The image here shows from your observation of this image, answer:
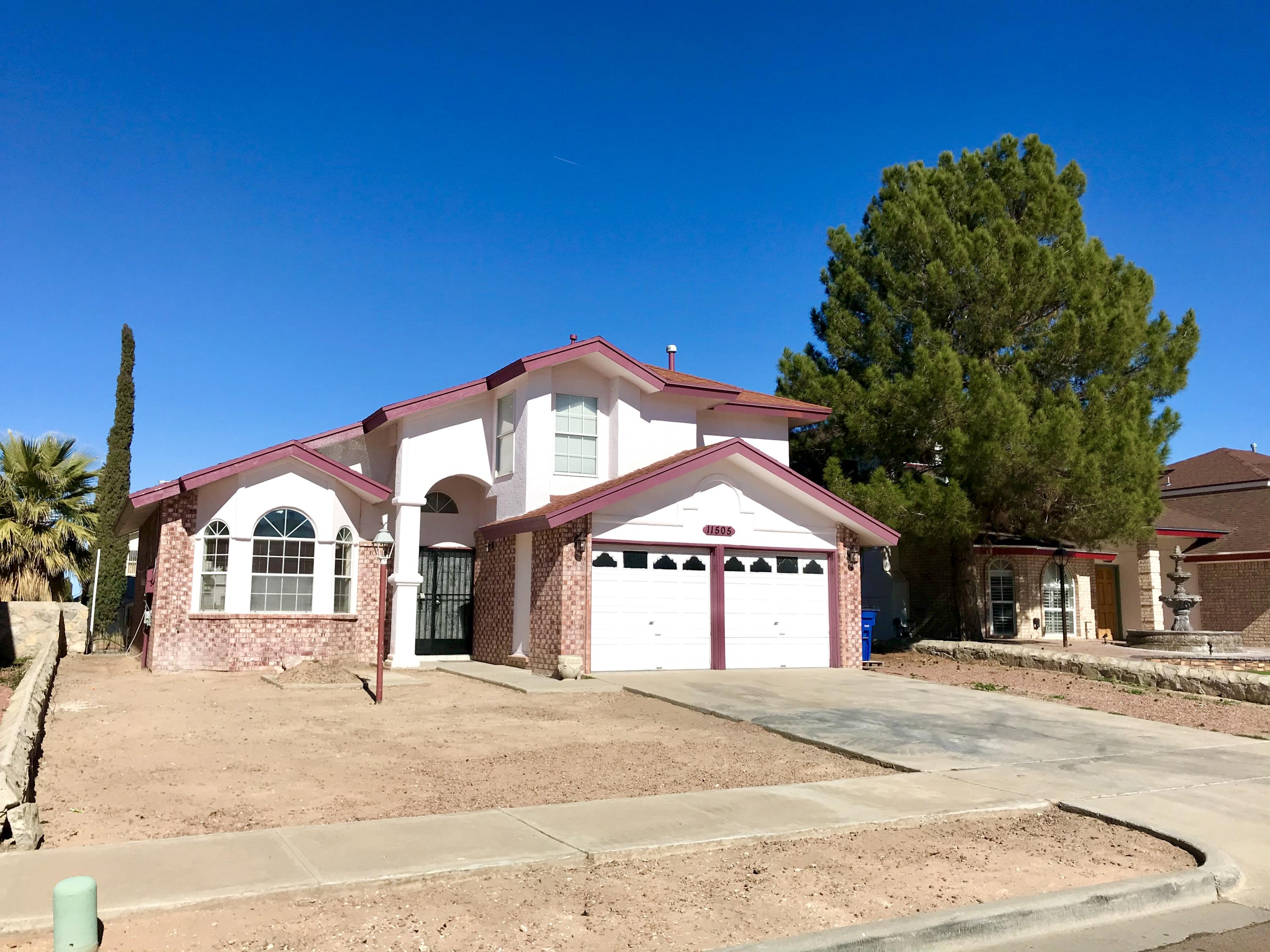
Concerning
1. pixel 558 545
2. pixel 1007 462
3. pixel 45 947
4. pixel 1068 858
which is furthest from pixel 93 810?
pixel 1007 462

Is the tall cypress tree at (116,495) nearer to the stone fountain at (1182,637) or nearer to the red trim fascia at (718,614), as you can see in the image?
the red trim fascia at (718,614)

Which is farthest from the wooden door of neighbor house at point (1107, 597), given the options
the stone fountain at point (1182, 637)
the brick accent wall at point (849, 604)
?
the brick accent wall at point (849, 604)

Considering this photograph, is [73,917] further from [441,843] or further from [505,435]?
[505,435]

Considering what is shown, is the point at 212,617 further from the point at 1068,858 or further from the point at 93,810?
the point at 1068,858

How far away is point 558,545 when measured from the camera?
16.8 meters

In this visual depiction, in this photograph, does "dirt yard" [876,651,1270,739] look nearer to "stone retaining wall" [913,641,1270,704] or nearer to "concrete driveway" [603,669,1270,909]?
"stone retaining wall" [913,641,1270,704]

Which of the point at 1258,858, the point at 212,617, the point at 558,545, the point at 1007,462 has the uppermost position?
the point at 1007,462

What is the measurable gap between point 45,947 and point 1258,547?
102ft

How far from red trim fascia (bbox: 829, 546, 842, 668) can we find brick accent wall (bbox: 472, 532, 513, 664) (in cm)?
616

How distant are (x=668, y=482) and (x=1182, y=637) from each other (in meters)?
14.5

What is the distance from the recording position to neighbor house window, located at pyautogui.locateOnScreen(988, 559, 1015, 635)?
25500mm

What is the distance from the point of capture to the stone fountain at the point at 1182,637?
2345 cm

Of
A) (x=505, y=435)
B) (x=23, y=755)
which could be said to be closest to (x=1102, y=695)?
(x=505, y=435)

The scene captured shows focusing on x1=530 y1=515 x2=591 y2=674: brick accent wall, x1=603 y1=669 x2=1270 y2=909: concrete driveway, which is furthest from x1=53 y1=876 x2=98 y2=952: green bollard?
x1=530 y1=515 x2=591 y2=674: brick accent wall
